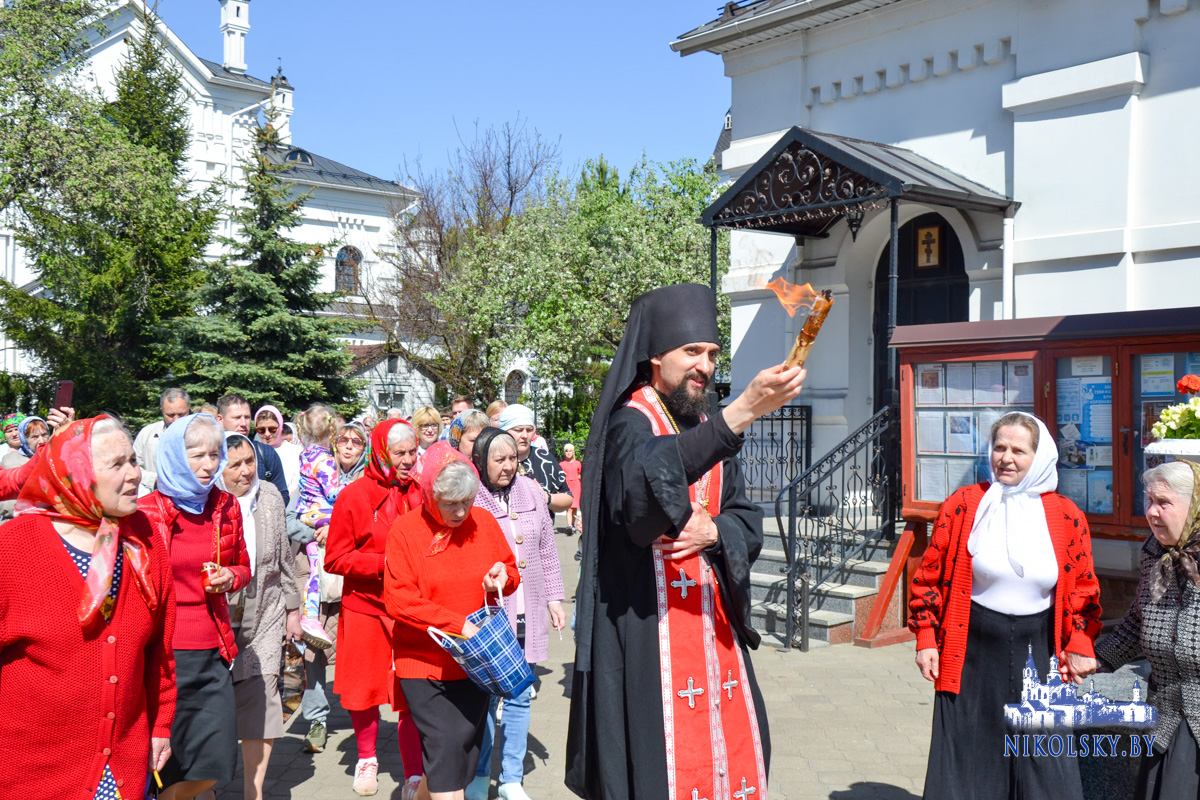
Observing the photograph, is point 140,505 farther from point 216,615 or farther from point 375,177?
point 375,177

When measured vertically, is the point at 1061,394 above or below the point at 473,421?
above

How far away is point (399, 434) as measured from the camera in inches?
215

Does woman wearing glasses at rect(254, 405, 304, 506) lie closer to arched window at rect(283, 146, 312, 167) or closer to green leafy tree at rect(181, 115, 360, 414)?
green leafy tree at rect(181, 115, 360, 414)

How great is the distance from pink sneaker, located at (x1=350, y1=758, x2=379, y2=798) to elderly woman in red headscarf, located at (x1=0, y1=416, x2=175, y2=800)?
226 cm

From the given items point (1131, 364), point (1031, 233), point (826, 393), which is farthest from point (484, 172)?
point (1131, 364)

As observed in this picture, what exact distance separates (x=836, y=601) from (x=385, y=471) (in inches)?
201

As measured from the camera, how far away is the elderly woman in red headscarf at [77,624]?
302 centimetres

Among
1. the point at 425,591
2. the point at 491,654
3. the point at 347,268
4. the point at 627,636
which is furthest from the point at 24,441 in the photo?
the point at 347,268

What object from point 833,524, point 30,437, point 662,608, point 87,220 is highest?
point 87,220

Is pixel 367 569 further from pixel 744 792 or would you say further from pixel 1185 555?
pixel 1185 555

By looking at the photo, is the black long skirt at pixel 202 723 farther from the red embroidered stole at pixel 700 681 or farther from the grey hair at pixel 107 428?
the red embroidered stole at pixel 700 681

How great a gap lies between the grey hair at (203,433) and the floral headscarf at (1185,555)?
3.76m

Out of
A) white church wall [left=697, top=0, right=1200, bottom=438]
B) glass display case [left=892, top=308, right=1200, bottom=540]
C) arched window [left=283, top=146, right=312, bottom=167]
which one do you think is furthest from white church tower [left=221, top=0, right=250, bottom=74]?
glass display case [left=892, top=308, right=1200, bottom=540]

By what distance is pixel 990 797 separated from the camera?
3.95 m
